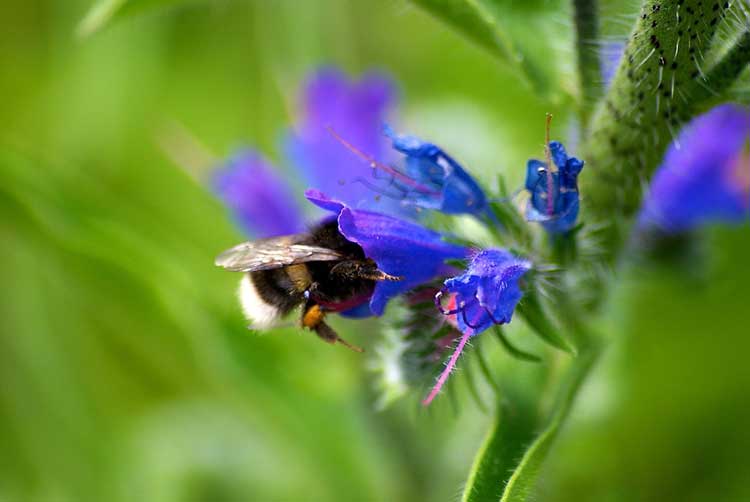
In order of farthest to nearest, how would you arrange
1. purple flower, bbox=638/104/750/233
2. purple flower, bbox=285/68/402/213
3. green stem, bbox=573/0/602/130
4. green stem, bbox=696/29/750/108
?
1. purple flower, bbox=285/68/402/213
2. purple flower, bbox=638/104/750/233
3. green stem, bbox=573/0/602/130
4. green stem, bbox=696/29/750/108

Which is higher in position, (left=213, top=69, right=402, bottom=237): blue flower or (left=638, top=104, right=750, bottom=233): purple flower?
(left=213, top=69, right=402, bottom=237): blue flower

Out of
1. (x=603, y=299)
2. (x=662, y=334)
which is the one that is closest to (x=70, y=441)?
(x=603, y=299)

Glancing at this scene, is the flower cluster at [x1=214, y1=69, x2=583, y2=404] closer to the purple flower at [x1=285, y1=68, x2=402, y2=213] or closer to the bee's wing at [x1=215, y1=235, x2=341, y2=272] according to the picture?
the bee's wing at [x1=215, y1=235, x2=341, y2=272]

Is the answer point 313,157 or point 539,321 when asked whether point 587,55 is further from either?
point 313,157

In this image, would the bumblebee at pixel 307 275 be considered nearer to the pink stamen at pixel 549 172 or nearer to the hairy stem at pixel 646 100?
the pink stamen at pixel 549 172

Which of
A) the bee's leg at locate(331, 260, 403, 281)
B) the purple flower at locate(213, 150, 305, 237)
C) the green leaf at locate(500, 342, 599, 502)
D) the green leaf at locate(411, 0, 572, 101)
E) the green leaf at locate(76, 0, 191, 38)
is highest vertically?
the green leaf at locate(76, 0, 191, 38)

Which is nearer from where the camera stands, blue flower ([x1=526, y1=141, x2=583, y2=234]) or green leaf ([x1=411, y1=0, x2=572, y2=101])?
blue flower ([x1=526, y1=141, x2=583, y2=234])

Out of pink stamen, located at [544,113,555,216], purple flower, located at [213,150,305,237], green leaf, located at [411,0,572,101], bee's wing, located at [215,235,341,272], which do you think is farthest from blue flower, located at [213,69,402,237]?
pink stamen, located at [544,113,555,216]
